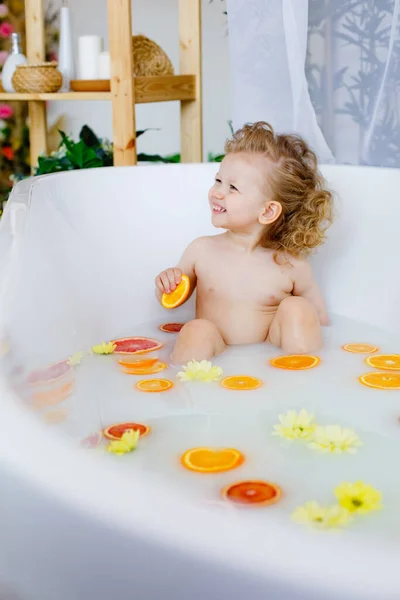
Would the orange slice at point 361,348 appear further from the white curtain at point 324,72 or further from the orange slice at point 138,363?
the white curtain at point 324,72

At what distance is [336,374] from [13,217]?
23.5 inches

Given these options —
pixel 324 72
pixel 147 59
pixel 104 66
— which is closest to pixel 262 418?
pixel 324 72

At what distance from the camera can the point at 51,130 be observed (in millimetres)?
3756

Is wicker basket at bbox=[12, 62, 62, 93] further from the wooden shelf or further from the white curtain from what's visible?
the white curtain

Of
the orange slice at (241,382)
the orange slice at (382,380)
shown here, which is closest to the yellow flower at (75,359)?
the orange slice at (241,382)

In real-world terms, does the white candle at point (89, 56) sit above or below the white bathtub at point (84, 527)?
above

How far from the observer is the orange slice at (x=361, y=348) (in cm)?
149

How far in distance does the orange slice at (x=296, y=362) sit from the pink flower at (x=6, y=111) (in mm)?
2621

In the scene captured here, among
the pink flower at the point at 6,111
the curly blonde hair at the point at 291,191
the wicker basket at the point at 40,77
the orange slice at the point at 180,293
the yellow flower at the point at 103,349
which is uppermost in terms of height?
the wicker basket at the point at 40,77

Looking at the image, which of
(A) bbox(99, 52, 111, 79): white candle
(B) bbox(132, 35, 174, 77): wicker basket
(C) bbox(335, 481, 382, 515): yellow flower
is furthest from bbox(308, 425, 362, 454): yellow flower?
(A) bbox(99, 52, 111, 79): white candle

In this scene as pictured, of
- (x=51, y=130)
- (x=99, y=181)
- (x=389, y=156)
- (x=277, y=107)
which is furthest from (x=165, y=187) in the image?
(x=51, y=130)

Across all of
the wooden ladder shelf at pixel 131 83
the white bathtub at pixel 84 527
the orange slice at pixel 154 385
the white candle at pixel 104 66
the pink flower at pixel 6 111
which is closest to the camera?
the white bathtub at pixel 84 527

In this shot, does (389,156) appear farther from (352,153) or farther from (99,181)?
(99,181)

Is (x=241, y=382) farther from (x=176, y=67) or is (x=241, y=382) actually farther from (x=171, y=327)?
(x=176, y=67)
